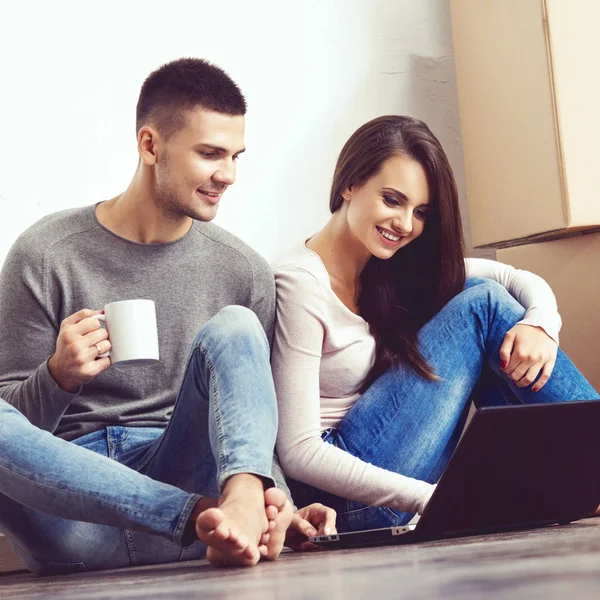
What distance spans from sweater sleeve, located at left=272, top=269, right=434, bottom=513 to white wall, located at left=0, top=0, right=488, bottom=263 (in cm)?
58

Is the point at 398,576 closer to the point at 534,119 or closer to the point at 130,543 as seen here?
the point at 130,543

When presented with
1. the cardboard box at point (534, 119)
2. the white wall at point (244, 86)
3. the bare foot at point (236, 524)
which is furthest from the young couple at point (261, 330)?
the white wall at point (244, 86)

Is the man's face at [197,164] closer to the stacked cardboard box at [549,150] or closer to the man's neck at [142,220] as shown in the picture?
the man's neck at [142,220]

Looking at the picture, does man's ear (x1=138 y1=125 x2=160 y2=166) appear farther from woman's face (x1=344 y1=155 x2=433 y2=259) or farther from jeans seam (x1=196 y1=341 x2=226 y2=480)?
jeans seam (x1=196 y1=341 x2=226 y2=480)

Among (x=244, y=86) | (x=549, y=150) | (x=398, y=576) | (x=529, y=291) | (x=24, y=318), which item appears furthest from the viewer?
(x=244, y=86)

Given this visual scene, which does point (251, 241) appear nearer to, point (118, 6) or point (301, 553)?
point (118, 6)

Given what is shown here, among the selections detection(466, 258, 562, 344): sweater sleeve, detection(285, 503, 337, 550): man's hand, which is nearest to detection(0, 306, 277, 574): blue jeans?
detection(285, 503, 337, 550): man's hand

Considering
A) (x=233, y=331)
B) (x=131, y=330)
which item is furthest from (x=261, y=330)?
(x=131, y=330)

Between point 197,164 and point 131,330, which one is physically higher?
point 197,164

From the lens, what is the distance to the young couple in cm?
111

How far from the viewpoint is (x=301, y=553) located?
1.10m

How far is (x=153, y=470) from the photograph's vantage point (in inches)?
45.4

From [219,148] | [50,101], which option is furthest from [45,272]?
[50,101]

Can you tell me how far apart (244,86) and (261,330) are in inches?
40.3
